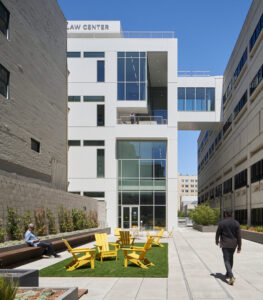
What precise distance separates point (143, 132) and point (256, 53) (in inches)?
517

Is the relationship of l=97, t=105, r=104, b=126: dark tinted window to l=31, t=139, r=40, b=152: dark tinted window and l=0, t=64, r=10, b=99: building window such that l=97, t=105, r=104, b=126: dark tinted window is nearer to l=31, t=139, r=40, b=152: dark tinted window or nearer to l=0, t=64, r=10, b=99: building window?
l=31, t=139, r=40, b=152: dark tinted window

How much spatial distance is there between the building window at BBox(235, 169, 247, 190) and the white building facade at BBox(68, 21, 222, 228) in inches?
255

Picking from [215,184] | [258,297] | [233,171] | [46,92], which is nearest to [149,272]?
[258,297]

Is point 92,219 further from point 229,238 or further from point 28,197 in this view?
point 229,238

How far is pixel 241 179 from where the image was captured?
38438 millimetres

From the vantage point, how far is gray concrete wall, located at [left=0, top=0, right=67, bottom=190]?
20203mm

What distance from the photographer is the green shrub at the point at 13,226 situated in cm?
1531

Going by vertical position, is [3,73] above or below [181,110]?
below

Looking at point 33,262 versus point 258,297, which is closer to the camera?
point 258,297

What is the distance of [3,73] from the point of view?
64.8 feet

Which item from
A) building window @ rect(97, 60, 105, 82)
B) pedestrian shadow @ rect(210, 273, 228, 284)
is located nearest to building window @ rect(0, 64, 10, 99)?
pedestrian shadow @ rect(210, 273, 228, 284)

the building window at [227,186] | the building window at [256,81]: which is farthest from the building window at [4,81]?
the building window at [227,186]

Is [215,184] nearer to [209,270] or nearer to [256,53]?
[256,53]

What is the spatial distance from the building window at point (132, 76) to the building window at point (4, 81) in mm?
20300
